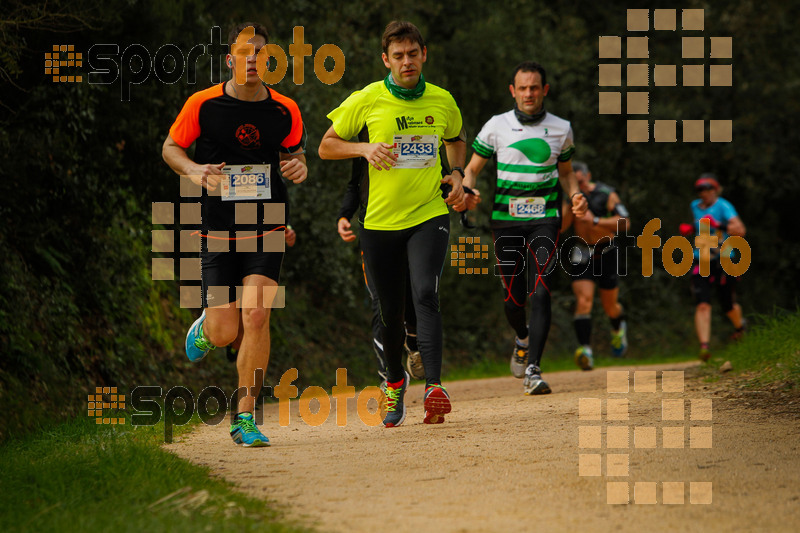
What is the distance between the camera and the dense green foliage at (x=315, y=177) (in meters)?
9.13

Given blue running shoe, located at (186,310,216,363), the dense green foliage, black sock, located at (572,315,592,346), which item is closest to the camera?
blue running shoe, located at (186,310,216,363)

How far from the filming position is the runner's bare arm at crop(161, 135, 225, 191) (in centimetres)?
632

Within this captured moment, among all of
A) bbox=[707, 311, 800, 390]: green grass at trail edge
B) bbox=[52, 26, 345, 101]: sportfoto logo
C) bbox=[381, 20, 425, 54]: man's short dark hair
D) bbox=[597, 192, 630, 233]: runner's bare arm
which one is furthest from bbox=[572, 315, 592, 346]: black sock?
bbox=[381, 20, 425, 54]: man's short dark hair

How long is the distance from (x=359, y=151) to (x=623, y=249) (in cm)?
1704

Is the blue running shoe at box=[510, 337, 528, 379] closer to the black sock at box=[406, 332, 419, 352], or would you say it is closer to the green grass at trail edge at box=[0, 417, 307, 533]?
the black sock at box=[406, 332, 419, 352]

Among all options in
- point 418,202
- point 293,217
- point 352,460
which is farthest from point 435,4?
point 352,460

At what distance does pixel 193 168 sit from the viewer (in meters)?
6.40

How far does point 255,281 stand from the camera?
21.4ft

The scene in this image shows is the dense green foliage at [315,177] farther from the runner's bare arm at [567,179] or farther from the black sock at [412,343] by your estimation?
the runner's bare arm at [567,179]

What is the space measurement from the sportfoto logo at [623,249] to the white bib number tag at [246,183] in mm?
2751

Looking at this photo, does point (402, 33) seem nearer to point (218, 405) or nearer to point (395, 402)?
point (395, 402)

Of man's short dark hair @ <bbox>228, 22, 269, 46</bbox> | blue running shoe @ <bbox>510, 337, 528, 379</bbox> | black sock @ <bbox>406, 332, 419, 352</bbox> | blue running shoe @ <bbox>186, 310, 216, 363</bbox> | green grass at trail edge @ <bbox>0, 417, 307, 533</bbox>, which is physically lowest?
green grass at trail edge @ <bbox>0, 417, 307, 533</bbox>

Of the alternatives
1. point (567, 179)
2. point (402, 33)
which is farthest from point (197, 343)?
point (567, 179)

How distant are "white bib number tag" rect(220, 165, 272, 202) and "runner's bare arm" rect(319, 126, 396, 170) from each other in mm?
Result: 573
